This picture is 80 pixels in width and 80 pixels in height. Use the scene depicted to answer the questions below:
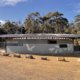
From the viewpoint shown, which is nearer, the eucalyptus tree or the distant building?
the distant building

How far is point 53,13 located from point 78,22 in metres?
7.70

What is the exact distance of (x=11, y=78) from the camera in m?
18.6

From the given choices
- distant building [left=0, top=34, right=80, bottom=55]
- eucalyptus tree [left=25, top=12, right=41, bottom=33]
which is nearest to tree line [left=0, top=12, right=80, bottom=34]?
eucalyptus tree [left=25, top=12, right=41, bottom=33]

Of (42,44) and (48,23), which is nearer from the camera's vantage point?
(42,44)

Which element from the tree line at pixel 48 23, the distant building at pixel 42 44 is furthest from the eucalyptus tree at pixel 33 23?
the distant building at pixel 42 44

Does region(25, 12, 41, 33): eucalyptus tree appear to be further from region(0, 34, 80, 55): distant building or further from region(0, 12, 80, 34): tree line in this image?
region(0, 34, 80, 55): distant building

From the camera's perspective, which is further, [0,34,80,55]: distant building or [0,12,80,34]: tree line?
[0,12,80,34]: tree line

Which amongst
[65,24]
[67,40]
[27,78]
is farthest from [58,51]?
[65,24]

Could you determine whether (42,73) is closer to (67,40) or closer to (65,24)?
(67,40)

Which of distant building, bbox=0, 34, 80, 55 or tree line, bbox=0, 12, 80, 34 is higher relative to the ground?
tree line, bbox=0, 12, 80, 34

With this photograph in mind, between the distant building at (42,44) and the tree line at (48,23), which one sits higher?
→ the tree line at (48,23)

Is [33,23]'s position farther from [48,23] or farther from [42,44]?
[42,44]

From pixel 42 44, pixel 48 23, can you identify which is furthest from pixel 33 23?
pixel 42 44

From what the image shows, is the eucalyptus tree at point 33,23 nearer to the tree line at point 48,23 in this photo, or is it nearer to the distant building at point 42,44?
the tree line at point 48,23
